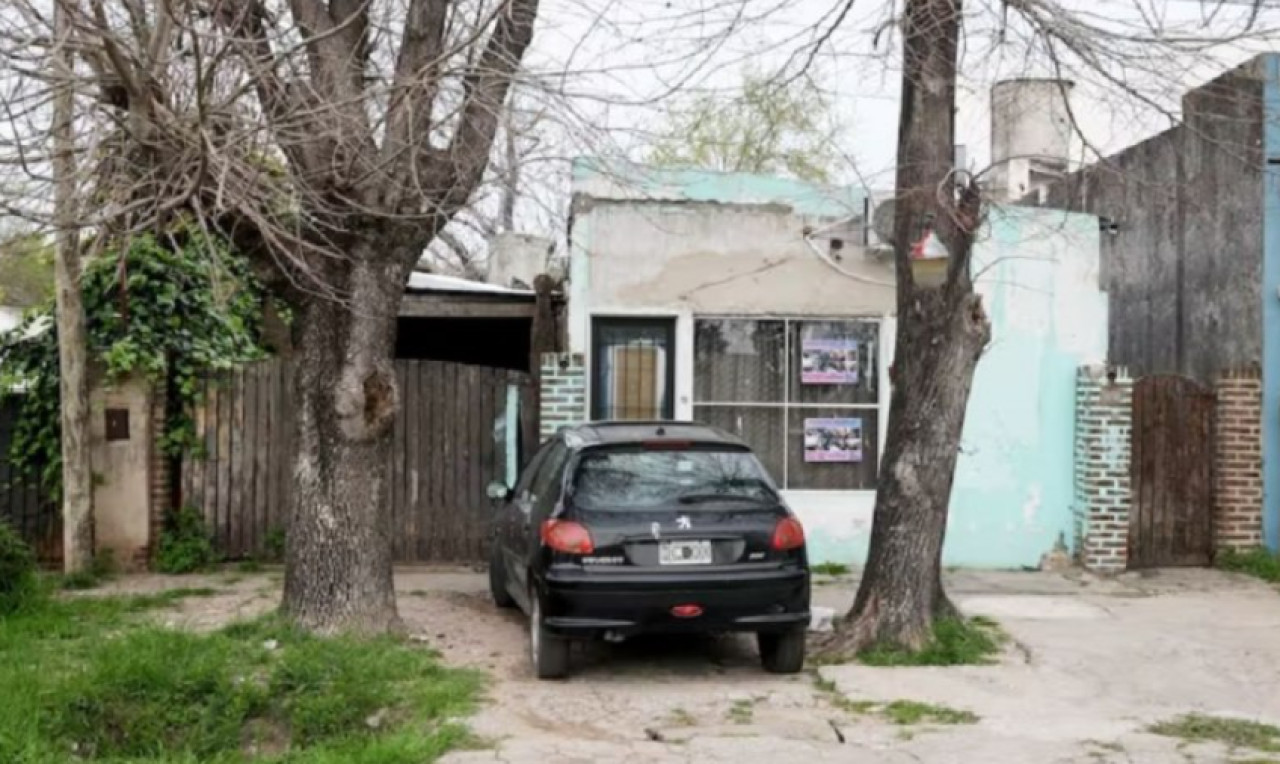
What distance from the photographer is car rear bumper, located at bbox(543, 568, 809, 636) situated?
7078 mm

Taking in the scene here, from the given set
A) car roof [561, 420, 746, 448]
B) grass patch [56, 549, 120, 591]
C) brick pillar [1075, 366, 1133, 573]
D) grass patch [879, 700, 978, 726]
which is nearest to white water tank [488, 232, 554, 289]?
grass patch [56, 549, 120, 591]

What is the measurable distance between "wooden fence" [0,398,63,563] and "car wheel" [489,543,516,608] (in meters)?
4.36

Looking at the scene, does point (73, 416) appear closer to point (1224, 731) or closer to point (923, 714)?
point (923, 714)

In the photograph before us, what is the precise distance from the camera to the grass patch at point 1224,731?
6.29m

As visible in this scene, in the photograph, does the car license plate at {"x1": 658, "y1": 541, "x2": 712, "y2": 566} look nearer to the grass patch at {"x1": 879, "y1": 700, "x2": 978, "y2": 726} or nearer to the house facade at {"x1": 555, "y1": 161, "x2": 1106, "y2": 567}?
the grass patch at {"x1": 879, "y1": 700, "x2": 978, "y2": 726}

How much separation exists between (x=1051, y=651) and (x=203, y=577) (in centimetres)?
725

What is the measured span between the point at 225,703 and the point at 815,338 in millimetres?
6840

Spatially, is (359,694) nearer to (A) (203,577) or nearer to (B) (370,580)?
(B) (370,580)

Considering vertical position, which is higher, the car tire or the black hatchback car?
the black hatchback car

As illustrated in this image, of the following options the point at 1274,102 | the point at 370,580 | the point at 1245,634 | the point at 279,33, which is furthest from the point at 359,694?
the point at 1274,102

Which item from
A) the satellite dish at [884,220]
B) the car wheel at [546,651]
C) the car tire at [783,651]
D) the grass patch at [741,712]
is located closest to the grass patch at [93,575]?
the car wheel at [546,651]

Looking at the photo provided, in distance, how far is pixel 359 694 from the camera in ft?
22.0

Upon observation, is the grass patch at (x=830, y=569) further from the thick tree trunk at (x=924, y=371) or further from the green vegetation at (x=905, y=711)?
the green vegetation at (x=905, y=711)

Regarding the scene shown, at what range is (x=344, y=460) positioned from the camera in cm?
798
